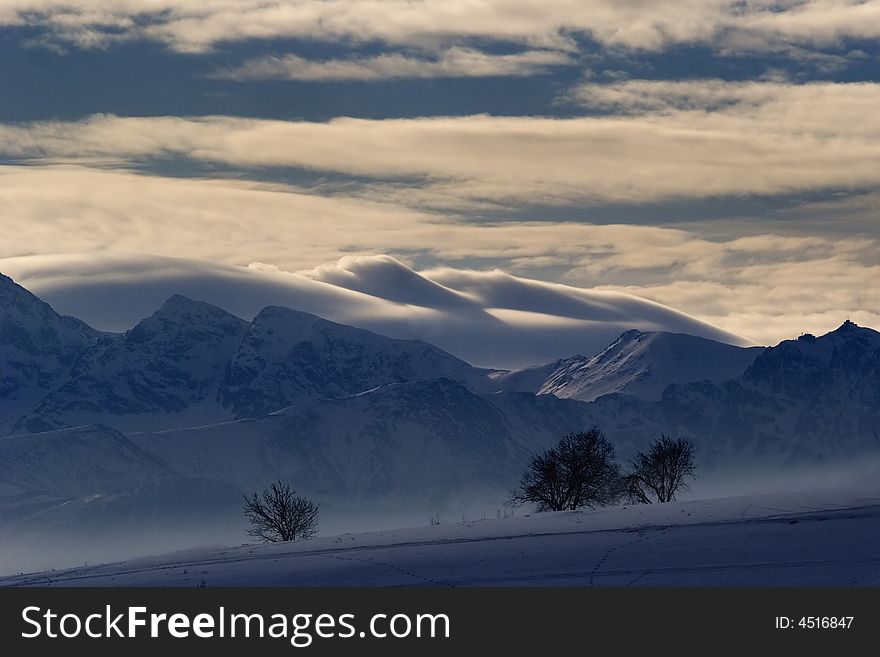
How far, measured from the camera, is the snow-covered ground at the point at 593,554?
55.9m

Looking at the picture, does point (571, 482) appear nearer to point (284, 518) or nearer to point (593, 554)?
point (284, 518)

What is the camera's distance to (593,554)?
6306cm

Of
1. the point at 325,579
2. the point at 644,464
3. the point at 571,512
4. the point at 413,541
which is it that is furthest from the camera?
the point at 644,464

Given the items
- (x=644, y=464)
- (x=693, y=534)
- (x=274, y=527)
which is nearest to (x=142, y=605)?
(x=693, y=534)

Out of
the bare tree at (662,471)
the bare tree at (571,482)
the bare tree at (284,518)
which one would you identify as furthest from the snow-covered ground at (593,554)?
the bare tree at (662,471)

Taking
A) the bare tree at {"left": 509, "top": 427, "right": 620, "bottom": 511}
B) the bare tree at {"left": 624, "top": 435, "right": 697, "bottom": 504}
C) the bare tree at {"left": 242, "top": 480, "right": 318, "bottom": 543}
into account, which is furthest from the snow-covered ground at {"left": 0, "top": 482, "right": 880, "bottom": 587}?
the bare tree at {"left": 624, "top": 435, "right": 697, "bottom": 504}

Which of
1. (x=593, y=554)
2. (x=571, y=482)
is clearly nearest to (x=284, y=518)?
(x=571, y=482)

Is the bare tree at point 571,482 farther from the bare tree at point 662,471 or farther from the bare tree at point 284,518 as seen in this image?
the bare tree at point 284,518

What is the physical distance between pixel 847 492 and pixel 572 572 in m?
26.2

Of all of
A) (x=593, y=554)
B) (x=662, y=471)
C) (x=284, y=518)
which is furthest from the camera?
(x=662, y=471)

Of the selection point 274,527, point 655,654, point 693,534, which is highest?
point 274,527

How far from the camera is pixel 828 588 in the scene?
48188mm

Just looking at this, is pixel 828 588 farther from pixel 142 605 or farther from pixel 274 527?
pixel 274 527

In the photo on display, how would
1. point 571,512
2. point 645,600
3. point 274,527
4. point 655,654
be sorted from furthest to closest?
point 274,527 < point 571,512 < point 645,600 < point 655,654
